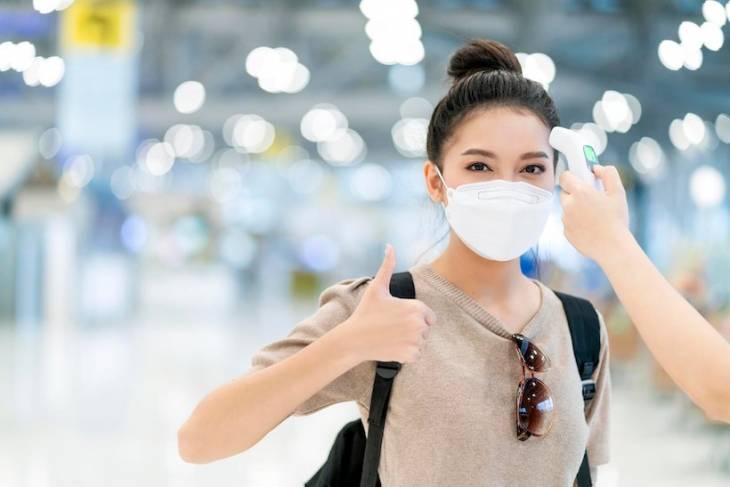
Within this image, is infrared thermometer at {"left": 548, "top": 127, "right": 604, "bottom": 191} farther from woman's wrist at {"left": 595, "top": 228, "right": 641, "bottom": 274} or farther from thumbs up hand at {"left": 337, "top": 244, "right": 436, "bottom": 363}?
thumbs up hand at {"left": 337, "top": 244, "right": 436, "bottom": 363}

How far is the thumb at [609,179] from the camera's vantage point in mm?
1621

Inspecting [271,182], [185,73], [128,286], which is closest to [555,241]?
[185,73]

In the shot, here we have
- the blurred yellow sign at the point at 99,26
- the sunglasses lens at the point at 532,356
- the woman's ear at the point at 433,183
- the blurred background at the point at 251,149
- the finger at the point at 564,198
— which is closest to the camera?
the finger at the point at 564,198

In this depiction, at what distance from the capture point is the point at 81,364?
11633mm

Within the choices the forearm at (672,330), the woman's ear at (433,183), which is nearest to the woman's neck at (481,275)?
the woman's ear at (433,183)

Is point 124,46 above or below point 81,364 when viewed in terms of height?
above

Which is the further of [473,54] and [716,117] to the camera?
[716,117]

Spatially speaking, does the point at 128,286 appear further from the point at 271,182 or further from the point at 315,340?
the point at 315,340

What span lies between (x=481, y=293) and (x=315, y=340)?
1.28 ft

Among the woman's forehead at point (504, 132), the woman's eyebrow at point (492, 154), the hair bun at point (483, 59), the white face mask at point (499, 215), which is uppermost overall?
the hair bun at point (483, 59)

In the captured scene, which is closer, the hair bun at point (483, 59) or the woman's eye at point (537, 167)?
the woman's eye at point (537, 167)

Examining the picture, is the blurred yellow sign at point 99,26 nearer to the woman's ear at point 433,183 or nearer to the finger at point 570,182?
the woman's ear at point 433,183

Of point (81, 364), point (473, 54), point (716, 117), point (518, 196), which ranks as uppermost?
point (716, 117)

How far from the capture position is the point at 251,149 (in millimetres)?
26453
